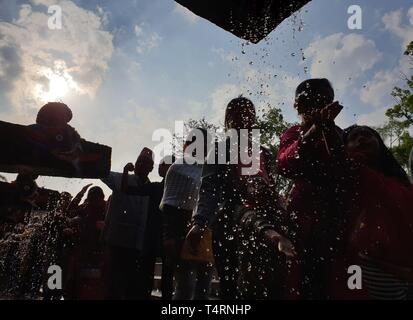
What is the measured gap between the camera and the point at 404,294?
2109 millimetres

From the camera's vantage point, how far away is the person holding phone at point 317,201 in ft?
7.01

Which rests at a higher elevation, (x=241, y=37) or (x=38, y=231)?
(x=241, y=37)

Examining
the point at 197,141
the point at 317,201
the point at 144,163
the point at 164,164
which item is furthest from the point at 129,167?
the point at 317,201

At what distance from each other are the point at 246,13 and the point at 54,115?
1.56 m

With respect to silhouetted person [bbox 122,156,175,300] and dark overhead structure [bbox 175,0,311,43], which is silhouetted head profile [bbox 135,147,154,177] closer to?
silhouetted person [bbox 122,156,175,300]

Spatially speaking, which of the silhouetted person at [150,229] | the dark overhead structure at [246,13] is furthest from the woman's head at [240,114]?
the silhouetted person at [150,229]

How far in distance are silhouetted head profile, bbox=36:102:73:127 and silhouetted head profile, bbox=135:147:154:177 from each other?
2.26 meters

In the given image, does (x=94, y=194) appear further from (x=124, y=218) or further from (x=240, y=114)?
(x=240, y=114)

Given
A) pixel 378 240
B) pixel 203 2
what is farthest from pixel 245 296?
pixel 203 2

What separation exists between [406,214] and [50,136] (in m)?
2.36

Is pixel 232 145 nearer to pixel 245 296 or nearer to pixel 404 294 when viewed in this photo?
pixel 245 296
